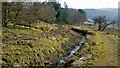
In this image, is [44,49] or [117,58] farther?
[44,49]

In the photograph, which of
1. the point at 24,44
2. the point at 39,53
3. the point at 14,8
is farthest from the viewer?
the point at 14,8

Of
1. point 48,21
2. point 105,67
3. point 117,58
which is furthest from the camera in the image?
point 48,21

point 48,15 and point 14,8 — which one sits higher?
point 14,8

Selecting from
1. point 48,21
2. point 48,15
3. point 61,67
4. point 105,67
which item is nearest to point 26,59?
point 61,67

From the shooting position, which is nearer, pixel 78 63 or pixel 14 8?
pixel 78 63

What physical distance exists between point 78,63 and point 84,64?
2.95ft

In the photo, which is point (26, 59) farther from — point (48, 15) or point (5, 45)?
point (48, 15)

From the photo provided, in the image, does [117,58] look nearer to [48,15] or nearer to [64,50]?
[64,50]

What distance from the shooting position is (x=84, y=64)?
25.9 meters

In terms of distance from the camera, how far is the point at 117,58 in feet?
99.9

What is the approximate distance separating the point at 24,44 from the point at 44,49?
289 centimetres

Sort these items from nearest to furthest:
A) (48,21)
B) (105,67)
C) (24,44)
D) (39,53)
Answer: (105,67) < (39,53) < (24,44) < (48,21)

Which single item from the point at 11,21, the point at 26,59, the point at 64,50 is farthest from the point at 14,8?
the point at 26,59

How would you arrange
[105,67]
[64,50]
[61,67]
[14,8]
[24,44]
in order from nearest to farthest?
[105,67], [61,67], [24,44], [64,50], [14,8]
